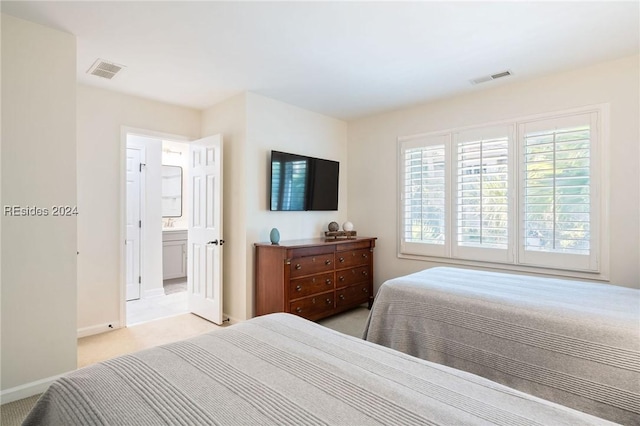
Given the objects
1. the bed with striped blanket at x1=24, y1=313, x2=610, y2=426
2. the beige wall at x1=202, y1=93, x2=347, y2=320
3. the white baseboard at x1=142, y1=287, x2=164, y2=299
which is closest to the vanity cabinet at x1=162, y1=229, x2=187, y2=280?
the white baseboard at x1=142, y1=287, x2=164, y2=299

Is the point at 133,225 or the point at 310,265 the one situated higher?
the point at 133,225

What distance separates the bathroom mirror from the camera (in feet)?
20.0

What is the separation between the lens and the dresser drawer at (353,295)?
12.8ft

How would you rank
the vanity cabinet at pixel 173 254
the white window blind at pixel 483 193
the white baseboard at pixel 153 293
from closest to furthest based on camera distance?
the white window blind at pixel 483 193
the white baseboard at pixel 153 293
the vanity cabinet at pixel 173 254

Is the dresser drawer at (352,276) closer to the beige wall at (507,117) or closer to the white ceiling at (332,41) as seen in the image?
the beige wall at (507,117)

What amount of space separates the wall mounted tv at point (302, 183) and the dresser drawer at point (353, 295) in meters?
1.13

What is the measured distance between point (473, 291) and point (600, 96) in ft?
7.50

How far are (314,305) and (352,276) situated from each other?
0.71 m

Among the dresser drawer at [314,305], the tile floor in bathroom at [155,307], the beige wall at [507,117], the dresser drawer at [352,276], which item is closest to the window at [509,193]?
the beige wall at [507,117]

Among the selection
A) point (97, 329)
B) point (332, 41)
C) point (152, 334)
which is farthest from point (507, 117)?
point (97, 329)

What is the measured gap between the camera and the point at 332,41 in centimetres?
252

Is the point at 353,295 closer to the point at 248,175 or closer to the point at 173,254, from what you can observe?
the point at 248,175

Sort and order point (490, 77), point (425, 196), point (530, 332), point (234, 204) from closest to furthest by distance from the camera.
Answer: point (530, 332) → point (490, 77) → point (234, 204) → point (425, 196)
